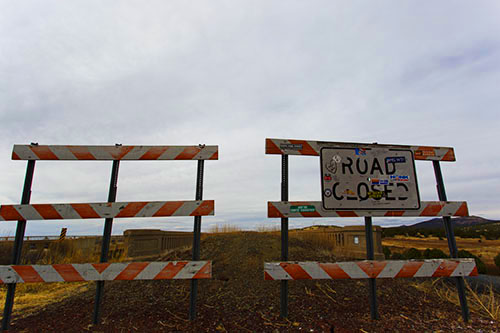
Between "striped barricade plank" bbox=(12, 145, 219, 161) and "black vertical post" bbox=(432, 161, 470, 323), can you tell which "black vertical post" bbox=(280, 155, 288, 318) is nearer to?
"striped barricade plank" bbox=(12, 145, 219, 161)

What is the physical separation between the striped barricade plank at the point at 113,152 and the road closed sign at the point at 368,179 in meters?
1.66

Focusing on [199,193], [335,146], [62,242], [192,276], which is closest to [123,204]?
[199,193]

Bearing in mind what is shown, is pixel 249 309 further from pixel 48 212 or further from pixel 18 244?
pixel 18 244

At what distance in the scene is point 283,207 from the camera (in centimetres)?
357

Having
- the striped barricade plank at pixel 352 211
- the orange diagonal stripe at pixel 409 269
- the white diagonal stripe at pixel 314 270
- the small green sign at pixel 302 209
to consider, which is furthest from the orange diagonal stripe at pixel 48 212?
the orange diagonal stripe at pixel 409 269

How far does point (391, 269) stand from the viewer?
139 inches

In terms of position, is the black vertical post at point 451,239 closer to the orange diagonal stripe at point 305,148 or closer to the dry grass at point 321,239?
the orange diagonal stripe at point 305,148

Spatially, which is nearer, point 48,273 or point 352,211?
point 48,273

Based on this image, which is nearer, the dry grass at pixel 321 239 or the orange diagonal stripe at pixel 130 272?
the orange diagonal stripe at pixel 130 272

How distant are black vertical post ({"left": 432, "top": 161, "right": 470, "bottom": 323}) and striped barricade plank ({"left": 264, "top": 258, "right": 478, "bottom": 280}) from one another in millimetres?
238

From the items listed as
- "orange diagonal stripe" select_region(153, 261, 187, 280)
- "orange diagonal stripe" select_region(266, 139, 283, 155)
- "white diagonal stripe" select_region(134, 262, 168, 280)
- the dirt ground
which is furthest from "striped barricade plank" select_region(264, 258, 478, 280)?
"orange diagonal stripe" select_region(266, 139, 283, 155)

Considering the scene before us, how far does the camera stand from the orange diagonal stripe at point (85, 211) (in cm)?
346

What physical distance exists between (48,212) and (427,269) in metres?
5.05

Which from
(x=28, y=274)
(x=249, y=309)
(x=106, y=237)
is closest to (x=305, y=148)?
(x=249, y=309)
